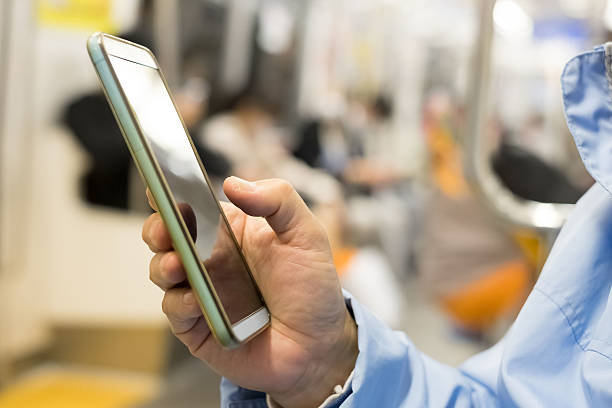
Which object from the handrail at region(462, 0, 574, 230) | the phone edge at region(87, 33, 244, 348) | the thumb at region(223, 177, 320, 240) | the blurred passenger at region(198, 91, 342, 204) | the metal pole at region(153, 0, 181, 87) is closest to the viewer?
the phone edge at region(87, 33, 244, 348)

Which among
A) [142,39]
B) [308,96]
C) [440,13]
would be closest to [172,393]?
[142,39]

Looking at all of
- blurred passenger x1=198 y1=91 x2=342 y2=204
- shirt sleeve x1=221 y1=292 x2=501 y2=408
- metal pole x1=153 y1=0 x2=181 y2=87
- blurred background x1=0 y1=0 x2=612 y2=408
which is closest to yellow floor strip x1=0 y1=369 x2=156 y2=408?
blurred background x1=0 y1=0 x2=612 y2=408

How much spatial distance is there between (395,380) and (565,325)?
0.63ft

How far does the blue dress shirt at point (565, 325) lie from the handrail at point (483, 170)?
70 centimetres

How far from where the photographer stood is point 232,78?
425cm

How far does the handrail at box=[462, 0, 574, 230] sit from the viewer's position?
138 centimetres

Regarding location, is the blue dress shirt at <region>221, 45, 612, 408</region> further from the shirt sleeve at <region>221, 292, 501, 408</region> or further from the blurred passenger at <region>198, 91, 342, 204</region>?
the blurred passenger at <region>198, 91, 342, 204</region>

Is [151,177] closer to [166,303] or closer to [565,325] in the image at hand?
[166,303]

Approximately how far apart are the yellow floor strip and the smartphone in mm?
1839

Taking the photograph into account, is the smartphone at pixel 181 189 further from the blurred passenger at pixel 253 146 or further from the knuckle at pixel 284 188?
the blurred passenger at pixel 253 146

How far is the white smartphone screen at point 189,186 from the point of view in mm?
514

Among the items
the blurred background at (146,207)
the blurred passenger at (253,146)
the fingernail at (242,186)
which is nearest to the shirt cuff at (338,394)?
the fingernail at (242,186)

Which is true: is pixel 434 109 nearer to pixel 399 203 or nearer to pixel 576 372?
pixel 399 203

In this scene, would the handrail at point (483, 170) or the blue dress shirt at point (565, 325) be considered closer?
the blue dress shirt at point (565, 325)
